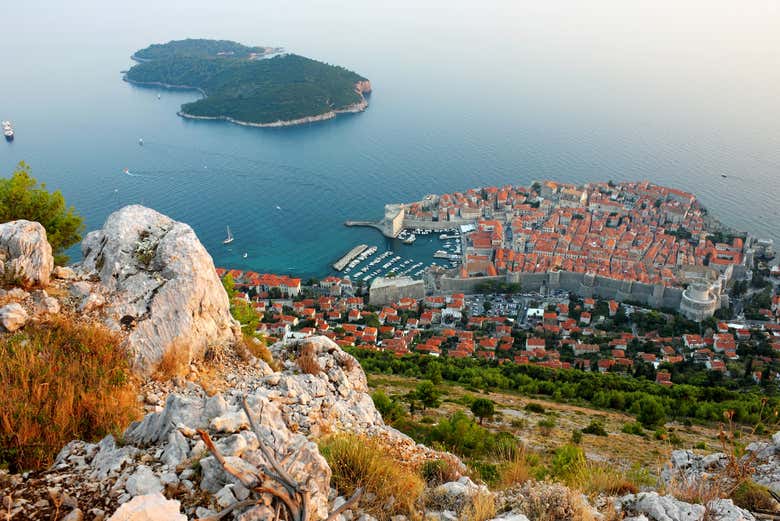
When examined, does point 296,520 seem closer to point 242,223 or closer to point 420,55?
point 242,223

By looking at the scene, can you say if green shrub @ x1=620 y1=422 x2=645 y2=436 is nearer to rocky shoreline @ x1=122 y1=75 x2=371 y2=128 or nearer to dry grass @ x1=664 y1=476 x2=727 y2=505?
dry grass @ x1=664 y1=476 x2=727 y2=505

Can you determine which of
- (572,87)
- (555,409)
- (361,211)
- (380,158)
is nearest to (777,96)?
(572,87)

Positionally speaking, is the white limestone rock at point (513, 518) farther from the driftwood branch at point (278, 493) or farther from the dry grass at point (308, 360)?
the dry grass at point (308, 360)

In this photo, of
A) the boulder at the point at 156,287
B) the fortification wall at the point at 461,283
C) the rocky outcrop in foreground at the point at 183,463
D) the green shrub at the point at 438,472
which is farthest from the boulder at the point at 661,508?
the fortification wall at the point at 461,283

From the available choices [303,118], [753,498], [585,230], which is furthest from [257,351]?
[303,118]

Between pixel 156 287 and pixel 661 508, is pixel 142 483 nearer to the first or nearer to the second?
pixel 156 287

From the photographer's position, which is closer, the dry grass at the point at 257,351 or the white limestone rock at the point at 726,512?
the white limestone rock at the point at 726,512
